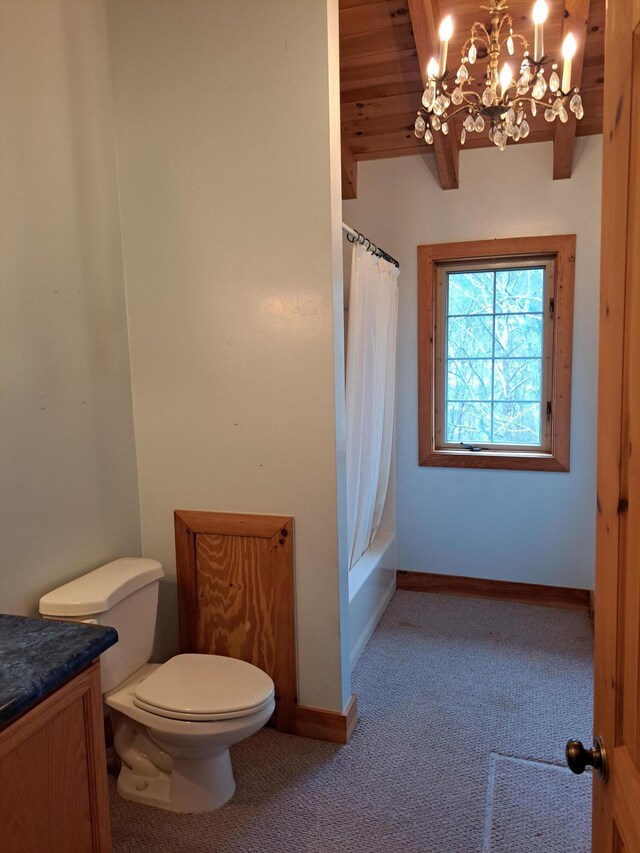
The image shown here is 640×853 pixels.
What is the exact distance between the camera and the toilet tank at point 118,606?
1.77 m

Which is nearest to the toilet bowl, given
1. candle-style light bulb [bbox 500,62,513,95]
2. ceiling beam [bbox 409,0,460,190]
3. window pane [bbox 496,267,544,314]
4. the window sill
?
the window sill

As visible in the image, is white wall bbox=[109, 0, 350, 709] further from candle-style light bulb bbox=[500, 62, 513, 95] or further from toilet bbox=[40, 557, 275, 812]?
candle-style light bulb bbox=[500, 62, 513, 95]

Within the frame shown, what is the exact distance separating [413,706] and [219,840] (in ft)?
3.23

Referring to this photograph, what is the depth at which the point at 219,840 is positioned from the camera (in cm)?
174

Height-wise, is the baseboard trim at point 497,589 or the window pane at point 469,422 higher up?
the window pane at point 469,422

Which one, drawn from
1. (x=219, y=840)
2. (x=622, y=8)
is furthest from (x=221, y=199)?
(x=219, y=840)

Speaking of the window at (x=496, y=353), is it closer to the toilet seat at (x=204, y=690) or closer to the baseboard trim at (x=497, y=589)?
the baseboard trim at (x=497, y=589)

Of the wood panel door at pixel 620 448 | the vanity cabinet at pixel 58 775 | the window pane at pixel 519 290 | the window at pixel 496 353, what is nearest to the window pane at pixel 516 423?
the window at pixel 496 353

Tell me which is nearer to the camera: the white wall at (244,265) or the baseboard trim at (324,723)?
the white wall at (244,265)

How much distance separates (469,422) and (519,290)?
0.85m

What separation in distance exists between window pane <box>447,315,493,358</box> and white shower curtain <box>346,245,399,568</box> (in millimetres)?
420

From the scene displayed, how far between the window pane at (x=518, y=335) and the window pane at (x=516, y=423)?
31cm

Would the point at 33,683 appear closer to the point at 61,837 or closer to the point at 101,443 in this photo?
the point at 61,837

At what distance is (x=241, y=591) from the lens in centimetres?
225
